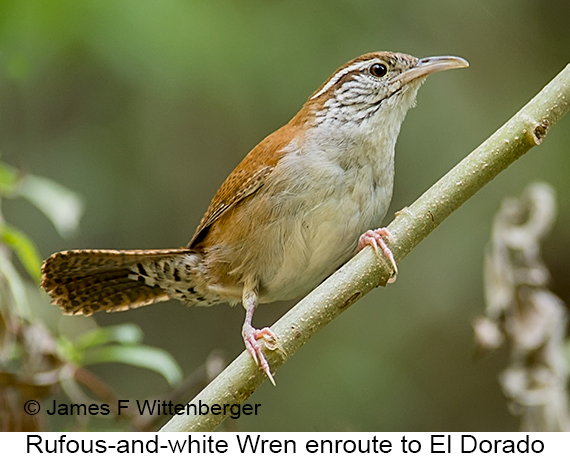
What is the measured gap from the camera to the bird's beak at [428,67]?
2096 millimetres

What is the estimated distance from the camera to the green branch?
1.58 m

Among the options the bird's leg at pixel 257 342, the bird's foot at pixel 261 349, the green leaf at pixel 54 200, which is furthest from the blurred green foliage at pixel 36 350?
the bird's foot at pixel 261 349

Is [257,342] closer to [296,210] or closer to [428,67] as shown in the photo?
[296,210]

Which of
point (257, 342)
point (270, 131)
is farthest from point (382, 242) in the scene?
point (270, 131)

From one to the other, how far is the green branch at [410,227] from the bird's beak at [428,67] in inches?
19.4

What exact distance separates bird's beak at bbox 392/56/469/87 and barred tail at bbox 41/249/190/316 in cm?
91

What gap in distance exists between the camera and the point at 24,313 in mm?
2301

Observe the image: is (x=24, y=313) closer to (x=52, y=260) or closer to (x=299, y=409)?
(x=52, y=260)

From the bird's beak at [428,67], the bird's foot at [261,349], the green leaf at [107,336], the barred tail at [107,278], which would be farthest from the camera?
the green leaf at [107,336]

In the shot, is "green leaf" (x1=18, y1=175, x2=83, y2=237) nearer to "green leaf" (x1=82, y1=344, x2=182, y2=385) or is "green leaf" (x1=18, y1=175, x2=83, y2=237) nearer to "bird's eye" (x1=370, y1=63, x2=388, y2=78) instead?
"green leaf" (x1=82, y1=344, x2=182, y2=385)

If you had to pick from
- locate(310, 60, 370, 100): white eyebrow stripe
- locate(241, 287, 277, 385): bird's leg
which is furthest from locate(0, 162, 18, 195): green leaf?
locate(310, 60, 370, 100): white eyebrow stripe

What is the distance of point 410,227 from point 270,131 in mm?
1748

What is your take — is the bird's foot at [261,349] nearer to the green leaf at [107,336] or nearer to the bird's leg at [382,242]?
the bird's leg at [382,242]
